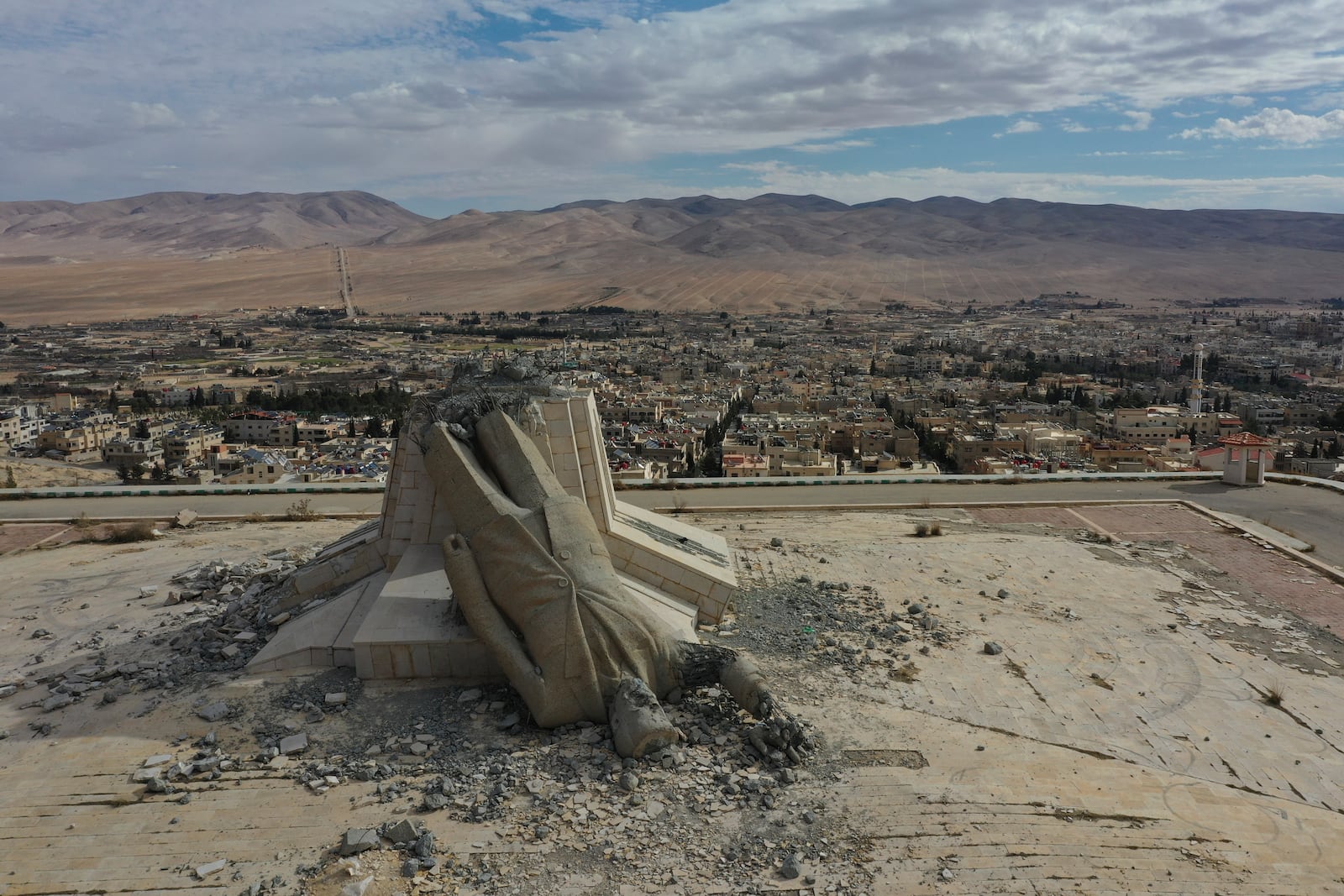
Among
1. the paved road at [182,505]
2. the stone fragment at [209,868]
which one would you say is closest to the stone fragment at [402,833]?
the stone fragment at [209,868]

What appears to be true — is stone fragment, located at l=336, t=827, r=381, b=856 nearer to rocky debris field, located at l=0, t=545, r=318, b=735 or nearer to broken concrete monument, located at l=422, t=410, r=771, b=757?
broken concrete monument, located at l=422, t=410, r=771, b=757

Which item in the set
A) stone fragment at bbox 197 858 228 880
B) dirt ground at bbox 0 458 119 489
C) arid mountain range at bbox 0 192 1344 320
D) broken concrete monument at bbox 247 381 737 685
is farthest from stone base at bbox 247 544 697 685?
arid mountain range at bbox 0 192 1344 320

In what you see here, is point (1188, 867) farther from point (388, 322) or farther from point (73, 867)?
point (388, 322)

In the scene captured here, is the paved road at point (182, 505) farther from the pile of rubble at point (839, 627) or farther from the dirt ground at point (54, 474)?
the dirt ground at point (54, 474)

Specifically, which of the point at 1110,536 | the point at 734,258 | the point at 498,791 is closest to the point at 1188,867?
the point at 498,791

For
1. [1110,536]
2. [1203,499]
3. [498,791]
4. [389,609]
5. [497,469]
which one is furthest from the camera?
[1203,499]

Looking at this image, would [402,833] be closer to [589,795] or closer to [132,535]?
[589,795]

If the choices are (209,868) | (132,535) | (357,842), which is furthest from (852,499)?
(209,868)
